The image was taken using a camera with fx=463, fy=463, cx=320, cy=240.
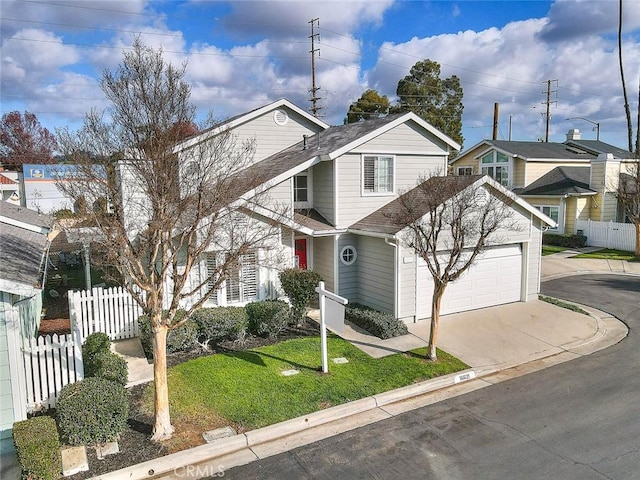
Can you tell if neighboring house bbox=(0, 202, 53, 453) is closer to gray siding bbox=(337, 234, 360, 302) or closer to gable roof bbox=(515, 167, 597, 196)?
gray siding bbox=(337, 234, 360, 302)

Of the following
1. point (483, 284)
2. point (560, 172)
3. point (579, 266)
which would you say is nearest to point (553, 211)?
point (560, 172)

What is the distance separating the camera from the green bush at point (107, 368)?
912cm

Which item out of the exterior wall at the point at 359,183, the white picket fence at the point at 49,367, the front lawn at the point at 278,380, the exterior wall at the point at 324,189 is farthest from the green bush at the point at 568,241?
the white picket fence at the point at 49,367

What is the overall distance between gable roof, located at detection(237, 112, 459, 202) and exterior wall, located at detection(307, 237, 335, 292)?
2735mm

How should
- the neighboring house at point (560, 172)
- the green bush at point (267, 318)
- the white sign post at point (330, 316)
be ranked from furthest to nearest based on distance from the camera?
1. the neighboring house at point (560, 172)
2. the green bush at point (267, 318)
3. the white sign post at point (330, 316)

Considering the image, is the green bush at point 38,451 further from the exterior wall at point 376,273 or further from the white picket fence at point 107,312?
the exterior wall at point 376,273

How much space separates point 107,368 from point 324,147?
34.2ft

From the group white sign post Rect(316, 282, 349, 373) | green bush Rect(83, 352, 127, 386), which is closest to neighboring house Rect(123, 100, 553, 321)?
white sign post Rect(316, 282, 349, 373)

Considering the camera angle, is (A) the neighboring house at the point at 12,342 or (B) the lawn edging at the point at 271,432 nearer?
(B) the lawn edging at the point at 271,432

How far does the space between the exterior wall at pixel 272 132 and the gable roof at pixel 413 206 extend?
5.89m

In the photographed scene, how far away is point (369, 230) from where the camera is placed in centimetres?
1483

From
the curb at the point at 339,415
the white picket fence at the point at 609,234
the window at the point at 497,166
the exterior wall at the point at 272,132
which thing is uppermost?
the exterior wall at the point at 272,132

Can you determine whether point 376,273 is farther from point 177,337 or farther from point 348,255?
point 177,337

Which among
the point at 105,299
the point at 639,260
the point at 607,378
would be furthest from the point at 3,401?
the point at 639,260
